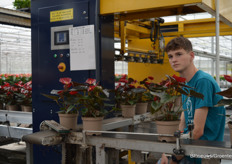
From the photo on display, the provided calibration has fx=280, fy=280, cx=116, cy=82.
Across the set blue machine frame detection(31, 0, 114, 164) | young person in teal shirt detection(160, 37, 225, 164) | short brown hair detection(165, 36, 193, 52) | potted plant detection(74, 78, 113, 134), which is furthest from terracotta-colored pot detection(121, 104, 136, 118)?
short brown hair detection(165, 36, 193, 52)

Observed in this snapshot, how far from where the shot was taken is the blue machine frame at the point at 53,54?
2545mm

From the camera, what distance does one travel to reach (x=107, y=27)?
2.62 m

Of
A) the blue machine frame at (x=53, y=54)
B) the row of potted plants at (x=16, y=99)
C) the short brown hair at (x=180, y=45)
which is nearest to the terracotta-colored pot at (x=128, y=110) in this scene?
the blue machine frame at (x=53, y=54)

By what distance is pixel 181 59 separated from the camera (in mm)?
1834

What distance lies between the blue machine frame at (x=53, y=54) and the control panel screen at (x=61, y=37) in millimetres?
76

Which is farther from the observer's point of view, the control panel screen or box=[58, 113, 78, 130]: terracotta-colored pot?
the control panel screen

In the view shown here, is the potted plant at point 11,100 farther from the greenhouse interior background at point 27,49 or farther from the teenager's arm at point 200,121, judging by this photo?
the greenhouse interior background at point 27,49

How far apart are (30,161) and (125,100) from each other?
109cm

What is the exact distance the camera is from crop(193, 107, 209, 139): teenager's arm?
1.72 metres

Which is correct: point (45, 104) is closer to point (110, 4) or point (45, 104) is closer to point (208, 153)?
point (110, 4)

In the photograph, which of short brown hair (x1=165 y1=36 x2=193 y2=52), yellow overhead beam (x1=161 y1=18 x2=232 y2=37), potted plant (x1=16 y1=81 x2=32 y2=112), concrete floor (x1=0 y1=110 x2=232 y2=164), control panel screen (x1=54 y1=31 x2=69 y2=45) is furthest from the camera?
yellow overhead beam (x1=161 y1=18 x2=232 y2=37)

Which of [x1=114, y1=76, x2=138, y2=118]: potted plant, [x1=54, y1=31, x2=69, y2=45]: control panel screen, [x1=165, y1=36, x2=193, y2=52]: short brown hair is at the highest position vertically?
[x1=54, y1=31, x2=69, y2=45]: control panel screen

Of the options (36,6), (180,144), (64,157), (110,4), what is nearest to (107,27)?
(110,4)

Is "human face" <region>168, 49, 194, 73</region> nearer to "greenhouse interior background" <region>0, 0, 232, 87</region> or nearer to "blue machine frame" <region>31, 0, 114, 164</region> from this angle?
"blue machine frame" <region>31, 0, 114, 164</region>
